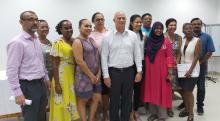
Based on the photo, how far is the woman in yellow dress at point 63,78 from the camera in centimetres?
287

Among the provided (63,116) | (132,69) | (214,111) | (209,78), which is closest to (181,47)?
(132,69)

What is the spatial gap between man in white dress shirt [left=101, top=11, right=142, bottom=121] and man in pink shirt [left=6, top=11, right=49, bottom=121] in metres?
0.93

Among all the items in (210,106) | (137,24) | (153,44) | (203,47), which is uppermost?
(137,24)

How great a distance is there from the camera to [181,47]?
369cm

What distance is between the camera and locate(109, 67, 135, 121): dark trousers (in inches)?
124

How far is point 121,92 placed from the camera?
3.27 m

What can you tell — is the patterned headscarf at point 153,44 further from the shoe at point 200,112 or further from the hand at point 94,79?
the shoe at point 200,112

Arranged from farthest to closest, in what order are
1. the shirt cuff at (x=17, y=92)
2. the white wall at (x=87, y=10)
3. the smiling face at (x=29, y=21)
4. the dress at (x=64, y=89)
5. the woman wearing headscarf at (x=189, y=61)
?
the white wall at (x=87, y=10) → the woman wearing headscarf at (x=189, y=61) → the dress at (x=64, y=89) → the smiling face at (x=29, y=21) → the shirt cuff at (x=17, y=92)

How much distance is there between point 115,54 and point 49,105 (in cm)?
111

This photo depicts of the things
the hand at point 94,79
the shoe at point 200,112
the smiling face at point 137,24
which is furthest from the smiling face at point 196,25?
the hand at point 94,79

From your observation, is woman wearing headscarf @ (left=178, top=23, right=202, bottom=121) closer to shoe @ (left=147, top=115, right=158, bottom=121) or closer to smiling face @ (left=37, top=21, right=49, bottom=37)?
shoe @ (left=147, top=115, right=158, bottom=121)

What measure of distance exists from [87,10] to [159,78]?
2822 mm

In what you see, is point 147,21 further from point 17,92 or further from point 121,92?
point 17,92

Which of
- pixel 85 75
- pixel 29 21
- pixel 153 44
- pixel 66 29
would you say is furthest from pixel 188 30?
pixel 29 21
